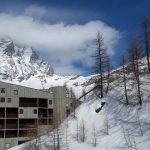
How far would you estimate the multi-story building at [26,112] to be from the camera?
79062 millimetres

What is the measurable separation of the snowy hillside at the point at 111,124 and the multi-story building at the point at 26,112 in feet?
32.6

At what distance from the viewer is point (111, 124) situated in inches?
2331

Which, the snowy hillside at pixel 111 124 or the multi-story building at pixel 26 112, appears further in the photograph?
the multi-story building at pixel 26 112

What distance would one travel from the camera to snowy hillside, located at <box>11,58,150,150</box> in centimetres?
5019

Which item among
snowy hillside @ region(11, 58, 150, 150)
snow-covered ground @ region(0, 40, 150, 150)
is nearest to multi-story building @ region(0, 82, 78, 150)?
snowy hillside @ region(11, 58, 150, 150)

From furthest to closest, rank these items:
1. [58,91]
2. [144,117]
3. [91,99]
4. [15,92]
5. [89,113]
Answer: [58,91]
[15,92]
[91,99]
[89,113]
[144,117]

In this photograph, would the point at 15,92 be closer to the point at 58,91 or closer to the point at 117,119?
the point at 58,91

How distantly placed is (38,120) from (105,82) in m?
18.9

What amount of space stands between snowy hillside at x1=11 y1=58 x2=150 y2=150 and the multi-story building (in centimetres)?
994

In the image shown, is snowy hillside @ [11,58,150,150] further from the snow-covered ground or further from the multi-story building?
the multi-story building

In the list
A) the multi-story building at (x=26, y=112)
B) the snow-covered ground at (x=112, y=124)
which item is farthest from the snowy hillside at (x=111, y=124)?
the multi-story building at (x=26, y=112)

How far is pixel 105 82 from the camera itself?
3059 inches

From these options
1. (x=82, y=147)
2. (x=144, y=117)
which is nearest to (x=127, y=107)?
(x=144, y=117)

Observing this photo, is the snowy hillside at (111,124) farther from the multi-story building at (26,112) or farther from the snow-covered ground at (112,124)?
the multi-story building at (26,112)
